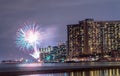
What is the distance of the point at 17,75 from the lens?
81.9m

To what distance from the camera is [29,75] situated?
275 ft

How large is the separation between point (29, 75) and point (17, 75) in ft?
9.82
